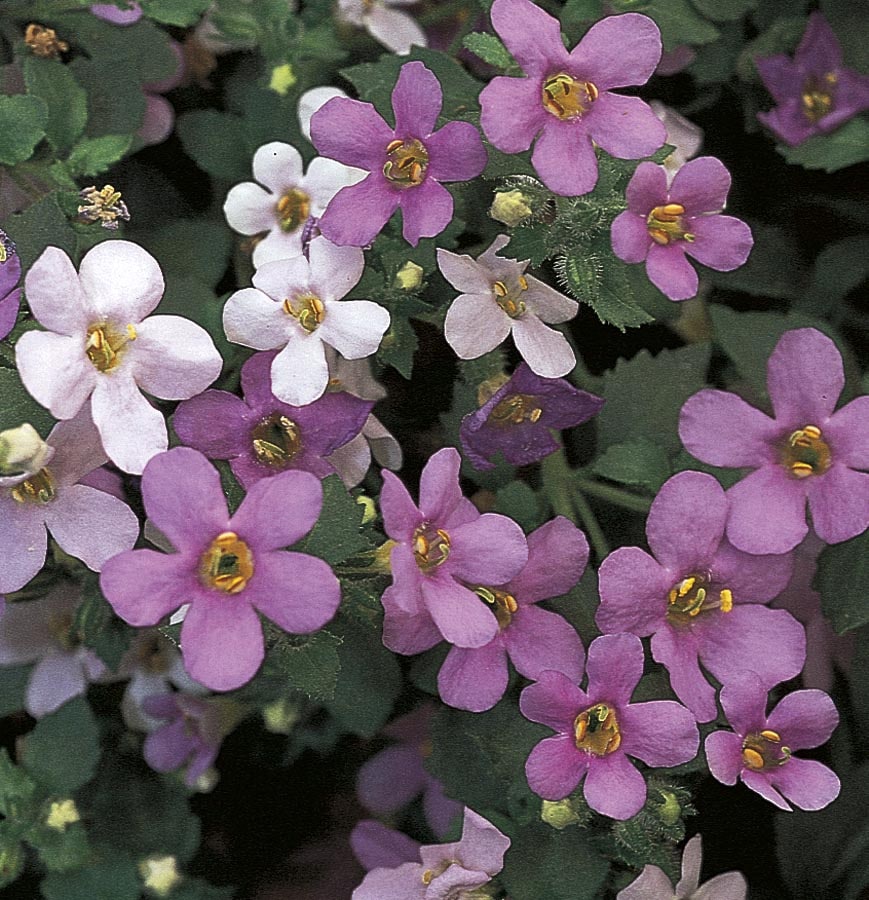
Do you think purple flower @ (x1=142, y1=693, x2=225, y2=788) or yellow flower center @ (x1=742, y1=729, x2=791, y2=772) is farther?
purple flower @ (x1=142, y1=693, x2=225, y2=788)

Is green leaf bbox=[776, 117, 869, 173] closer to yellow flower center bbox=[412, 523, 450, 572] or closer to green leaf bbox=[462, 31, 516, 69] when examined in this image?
green leaf bbox=[462, 31, 516, 69]

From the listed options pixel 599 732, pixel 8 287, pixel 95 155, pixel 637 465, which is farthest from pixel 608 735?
pixel 95 155

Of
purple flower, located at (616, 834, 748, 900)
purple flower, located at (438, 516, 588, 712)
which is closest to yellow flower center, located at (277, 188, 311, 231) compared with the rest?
purple flower, located at (438, 516, 588, 712)

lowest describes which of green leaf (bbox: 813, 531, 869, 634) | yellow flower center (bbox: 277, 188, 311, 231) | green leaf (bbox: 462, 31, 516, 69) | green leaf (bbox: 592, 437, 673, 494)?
green leaf (bbox: 813, 531, 869, 634)

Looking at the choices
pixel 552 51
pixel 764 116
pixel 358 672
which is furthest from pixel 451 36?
pixel 358 672

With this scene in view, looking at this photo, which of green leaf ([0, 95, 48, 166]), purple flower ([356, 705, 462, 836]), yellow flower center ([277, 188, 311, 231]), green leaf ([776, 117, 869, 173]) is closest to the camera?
green leaf ([0, 95, 48, 166])

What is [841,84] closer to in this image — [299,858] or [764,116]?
[764,116]

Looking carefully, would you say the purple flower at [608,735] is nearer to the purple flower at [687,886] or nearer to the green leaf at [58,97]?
the purple flower at [687,886]
